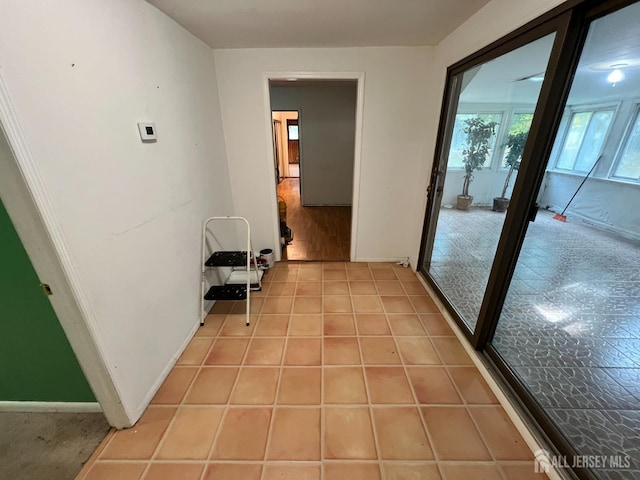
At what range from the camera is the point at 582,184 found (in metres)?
2.36

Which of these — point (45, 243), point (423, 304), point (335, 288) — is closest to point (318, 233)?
point (335, 288)

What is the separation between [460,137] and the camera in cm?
258

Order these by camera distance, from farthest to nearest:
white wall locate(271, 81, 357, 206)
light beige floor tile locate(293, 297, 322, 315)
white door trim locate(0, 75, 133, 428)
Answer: white wall locate(271, 81, 357, 206)
light beige floor tile locate(293, 297, 322, 315)
white door trim locate(0, 75, 133, 428)

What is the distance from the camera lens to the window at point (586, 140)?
2068 mm

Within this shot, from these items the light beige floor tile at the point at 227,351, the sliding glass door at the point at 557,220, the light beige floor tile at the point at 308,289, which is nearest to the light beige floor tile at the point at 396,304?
the sliding glass door at the point at 557,220

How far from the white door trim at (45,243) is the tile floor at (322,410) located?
400 millimetres

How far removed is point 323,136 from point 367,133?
2.90 metres

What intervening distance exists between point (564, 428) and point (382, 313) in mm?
1215

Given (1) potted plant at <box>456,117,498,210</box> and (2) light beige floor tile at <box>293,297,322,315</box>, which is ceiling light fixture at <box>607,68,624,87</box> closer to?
(1) potted plant at <box>456,117,498,210</box>

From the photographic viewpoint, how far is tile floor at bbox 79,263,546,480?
47.1 inches

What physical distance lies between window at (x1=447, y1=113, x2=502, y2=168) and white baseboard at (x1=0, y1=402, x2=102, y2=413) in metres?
3.26

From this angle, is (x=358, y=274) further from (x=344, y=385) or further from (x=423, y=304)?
(x=344, y=385)

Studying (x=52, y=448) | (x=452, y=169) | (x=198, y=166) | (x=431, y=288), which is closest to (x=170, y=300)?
(x=52, y=448)

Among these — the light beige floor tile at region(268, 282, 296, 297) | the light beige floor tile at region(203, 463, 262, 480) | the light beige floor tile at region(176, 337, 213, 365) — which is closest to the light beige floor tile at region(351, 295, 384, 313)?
the light beige floor tile at region(268, 282, 296, 297)
